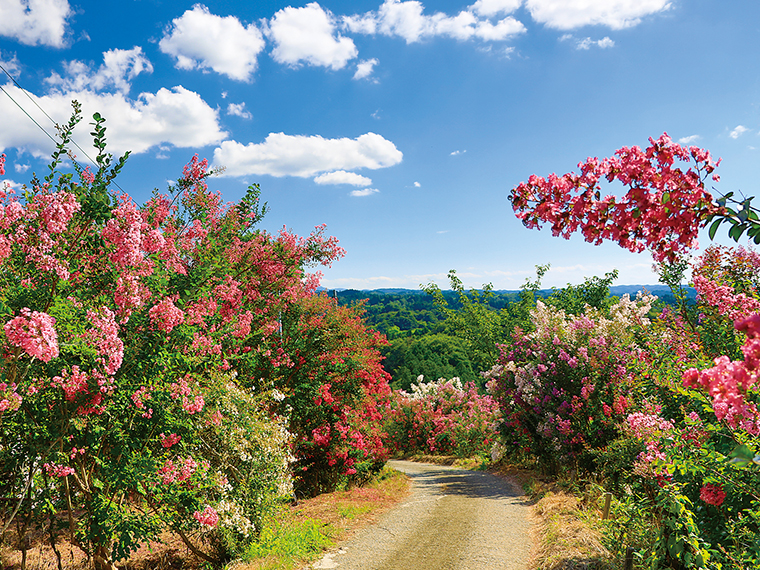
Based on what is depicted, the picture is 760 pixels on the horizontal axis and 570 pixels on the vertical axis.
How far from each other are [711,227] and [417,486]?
11.9 meters

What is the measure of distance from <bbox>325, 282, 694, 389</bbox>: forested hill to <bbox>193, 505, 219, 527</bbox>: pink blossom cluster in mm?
7701

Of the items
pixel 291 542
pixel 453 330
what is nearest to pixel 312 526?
pixel 291 542

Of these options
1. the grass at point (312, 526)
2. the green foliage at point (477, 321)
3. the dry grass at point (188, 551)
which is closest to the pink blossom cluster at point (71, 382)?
the dry grass at point (188, 551)

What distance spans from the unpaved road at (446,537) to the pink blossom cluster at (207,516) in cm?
152

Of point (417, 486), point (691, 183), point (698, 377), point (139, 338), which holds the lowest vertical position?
point (417, 486)

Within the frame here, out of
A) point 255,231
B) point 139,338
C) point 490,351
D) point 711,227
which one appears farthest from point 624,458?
point 490,351

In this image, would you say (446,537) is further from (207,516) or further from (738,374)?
(738,374)

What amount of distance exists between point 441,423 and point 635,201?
2047 cm

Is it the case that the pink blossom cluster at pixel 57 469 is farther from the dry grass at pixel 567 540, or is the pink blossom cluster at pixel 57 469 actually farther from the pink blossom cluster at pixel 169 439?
the dry grass at pixel 567 540

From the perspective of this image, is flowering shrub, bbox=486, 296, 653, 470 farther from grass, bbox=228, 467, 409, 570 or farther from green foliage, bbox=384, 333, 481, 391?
green foliage, bbox=384, 333, 481, 391

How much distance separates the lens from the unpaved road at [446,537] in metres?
6.00

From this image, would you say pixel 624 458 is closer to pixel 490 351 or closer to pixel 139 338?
pixel 139 338

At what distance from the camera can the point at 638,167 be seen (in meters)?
2.39

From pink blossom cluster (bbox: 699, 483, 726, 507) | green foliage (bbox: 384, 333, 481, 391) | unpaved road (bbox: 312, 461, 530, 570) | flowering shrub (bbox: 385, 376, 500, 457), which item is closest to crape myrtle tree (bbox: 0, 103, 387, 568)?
unpaved road (bbox: 312, 461, 530, 570)
